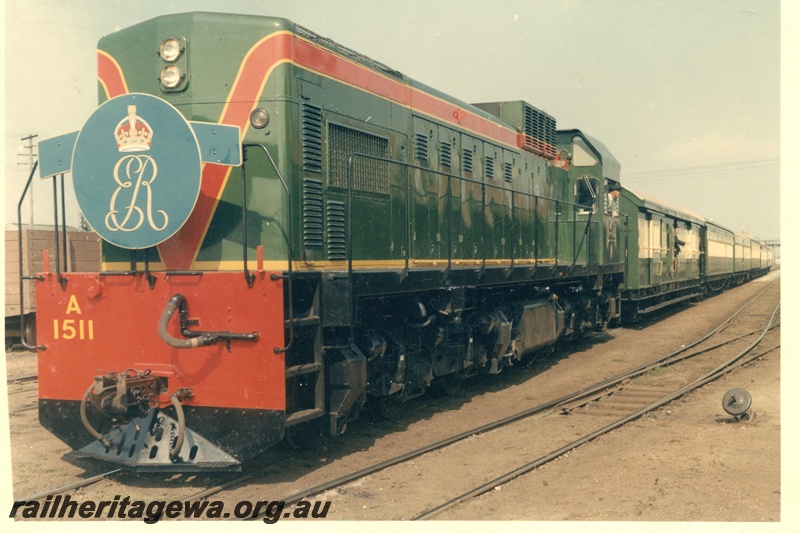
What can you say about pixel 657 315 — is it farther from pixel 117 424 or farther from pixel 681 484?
pixel 117 424

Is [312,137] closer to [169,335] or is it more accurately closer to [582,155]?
[169,335]

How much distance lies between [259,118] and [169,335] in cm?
187

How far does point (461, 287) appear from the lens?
767 centimetres

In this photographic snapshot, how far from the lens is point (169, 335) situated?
520cm

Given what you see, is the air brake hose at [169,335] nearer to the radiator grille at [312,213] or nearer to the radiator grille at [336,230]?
the radiator grille at [312,213]

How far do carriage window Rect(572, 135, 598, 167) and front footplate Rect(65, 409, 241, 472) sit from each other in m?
9.47

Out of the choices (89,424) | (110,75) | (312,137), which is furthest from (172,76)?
(89,424)

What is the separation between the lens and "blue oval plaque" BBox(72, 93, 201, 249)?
17.1 feet

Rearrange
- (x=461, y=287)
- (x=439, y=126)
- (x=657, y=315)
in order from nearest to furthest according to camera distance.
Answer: (x=461, y=287)
(x=439, y=126)
(x=657, y=315)

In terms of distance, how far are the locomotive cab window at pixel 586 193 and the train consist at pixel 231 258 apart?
5808mm

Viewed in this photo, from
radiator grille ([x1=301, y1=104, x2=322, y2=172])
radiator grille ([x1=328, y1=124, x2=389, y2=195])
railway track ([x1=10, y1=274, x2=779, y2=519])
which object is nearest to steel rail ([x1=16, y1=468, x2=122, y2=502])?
railway track ([x1=10, y1=274, x2=779, y2=519])
